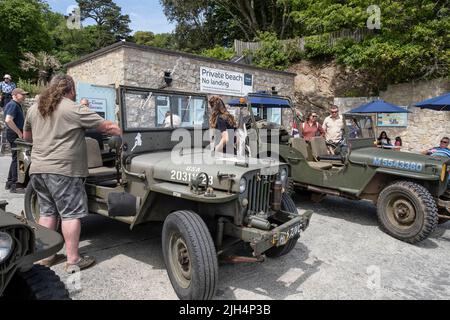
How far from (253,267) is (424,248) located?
8.25 feet

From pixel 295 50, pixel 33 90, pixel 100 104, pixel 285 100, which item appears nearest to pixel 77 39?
pixel 33 90

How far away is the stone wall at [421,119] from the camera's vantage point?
12797 millimetres

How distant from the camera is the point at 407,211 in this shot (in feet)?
15.7

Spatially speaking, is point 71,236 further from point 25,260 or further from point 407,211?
point 407,211

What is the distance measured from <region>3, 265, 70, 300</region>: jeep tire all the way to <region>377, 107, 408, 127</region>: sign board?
44.6 ft

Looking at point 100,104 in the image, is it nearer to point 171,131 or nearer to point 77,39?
point 171,131

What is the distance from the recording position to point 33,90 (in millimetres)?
16156

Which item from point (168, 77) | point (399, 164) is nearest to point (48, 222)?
point (399, 164)

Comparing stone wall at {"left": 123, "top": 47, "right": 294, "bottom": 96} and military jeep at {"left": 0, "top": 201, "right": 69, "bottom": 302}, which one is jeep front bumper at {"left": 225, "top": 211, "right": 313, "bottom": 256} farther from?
stone wall at {"left": 123, "top": 47, "right": 294, "bottom": 96}

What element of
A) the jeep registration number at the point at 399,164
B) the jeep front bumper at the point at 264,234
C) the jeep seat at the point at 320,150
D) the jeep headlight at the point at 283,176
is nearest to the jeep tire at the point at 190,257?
the jeep front bumper at the point at 264,234

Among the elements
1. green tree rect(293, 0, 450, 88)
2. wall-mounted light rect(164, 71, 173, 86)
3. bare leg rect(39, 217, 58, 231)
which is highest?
green tree rect(293, 0, 450, 88)

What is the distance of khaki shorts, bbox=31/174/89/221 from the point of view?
3178mm

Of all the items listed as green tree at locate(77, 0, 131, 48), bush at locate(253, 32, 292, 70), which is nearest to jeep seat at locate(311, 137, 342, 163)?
bush at locate(253, 32, 292, 70)
